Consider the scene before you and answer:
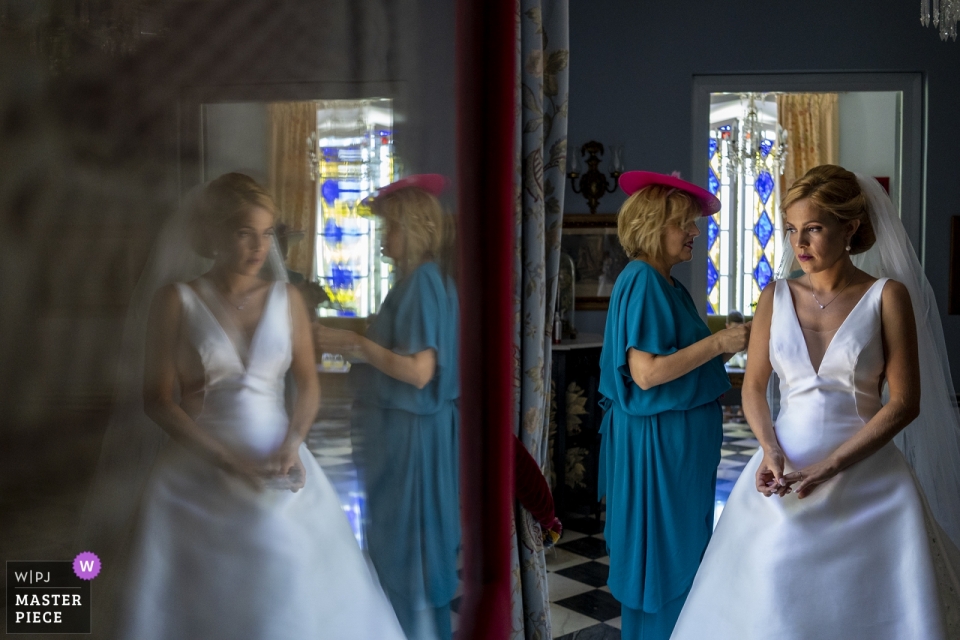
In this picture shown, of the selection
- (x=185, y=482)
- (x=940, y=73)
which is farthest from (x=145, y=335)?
(x=940, y=73)

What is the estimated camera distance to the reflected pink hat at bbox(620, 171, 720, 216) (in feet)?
7.98

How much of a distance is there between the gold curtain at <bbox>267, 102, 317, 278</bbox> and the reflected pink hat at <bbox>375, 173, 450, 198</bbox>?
0.07 m

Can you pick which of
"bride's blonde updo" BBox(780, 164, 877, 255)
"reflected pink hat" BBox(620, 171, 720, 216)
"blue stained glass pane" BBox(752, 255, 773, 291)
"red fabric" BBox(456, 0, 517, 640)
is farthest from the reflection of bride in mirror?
"blue stained glass pane" BBox(752, 255, 773, 291)

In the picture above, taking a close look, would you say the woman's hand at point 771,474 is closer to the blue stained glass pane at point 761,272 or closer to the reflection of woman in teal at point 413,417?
the reflection of woman in teal at point 413,417

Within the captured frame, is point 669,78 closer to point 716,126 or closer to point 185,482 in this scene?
point 716,126

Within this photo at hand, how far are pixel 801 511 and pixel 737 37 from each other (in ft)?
16.4

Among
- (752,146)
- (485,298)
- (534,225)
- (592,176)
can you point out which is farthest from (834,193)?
(752,146)

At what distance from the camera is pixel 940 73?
19.0 feet

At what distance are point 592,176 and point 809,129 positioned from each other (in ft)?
16.6

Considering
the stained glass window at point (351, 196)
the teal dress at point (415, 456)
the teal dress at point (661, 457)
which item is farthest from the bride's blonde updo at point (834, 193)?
the stained glass window at point (351, 196)

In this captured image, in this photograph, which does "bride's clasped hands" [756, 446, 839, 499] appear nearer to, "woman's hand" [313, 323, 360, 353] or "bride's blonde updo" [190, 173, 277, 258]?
"woman's hand" [313, 323, 360, 353]

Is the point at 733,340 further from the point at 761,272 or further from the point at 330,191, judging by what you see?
the point at 761,272

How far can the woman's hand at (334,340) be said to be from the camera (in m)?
0.44

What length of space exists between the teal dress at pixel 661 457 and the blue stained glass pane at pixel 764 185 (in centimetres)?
808
